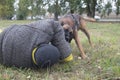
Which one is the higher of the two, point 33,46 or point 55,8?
point 33,46

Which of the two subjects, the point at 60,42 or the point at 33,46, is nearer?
the point at 33,46

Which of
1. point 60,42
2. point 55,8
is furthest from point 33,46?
point 55,8

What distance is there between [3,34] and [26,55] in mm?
518

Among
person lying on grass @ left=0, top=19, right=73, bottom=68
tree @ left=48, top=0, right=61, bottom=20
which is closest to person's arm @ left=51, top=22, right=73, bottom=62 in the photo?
person lying on grass @ left=0, top=19, right=73, bottom=68

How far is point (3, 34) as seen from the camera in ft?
13.2

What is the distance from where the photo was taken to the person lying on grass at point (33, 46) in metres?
3.73

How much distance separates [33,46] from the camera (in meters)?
3.79

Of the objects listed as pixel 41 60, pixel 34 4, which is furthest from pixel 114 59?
pixel 34 4

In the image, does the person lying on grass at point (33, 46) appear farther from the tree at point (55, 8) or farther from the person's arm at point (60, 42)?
the tree at point (55, 8)

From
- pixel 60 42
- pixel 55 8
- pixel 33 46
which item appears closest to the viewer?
pixel 33 46

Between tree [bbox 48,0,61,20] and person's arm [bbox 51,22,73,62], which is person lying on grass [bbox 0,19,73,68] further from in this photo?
tree [bbox 48,0,61,20]

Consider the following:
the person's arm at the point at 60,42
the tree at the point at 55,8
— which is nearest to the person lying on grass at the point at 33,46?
the person's arm at the point at 60,42

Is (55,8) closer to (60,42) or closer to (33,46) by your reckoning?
(60,42)

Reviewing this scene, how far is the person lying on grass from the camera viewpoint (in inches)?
147
